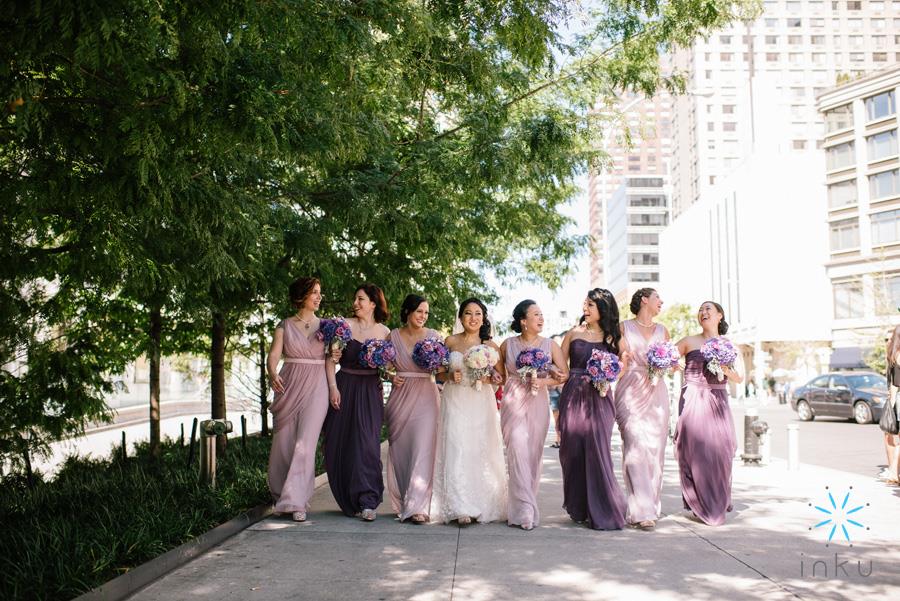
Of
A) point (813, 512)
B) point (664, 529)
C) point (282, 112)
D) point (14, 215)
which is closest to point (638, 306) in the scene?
point (664, 529)

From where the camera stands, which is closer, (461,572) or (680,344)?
(461,572)

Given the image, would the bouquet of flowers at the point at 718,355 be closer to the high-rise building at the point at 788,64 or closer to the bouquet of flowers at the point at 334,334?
the bouquet of flowers at the point at 334,334

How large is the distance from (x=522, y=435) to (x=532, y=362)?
78 centimetres

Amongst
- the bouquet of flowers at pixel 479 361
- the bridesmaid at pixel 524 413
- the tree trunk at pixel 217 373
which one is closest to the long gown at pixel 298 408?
the bouquet of flowers at pixel 479 361

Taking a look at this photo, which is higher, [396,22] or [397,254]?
[396,22]

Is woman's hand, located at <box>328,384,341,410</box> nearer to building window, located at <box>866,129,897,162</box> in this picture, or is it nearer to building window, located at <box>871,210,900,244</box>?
building window, located at <box>871,210,900,244</box>

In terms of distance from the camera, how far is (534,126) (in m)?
10.3

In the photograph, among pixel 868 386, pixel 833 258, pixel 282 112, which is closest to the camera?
pixel 282 112

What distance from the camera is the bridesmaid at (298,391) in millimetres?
9203

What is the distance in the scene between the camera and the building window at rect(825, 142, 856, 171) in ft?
224

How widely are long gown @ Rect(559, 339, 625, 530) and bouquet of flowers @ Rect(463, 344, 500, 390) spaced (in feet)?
2.85

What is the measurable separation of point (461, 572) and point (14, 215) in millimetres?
4643

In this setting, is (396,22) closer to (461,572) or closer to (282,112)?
(282,112)

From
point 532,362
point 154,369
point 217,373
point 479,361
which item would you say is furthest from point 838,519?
point 154,369
